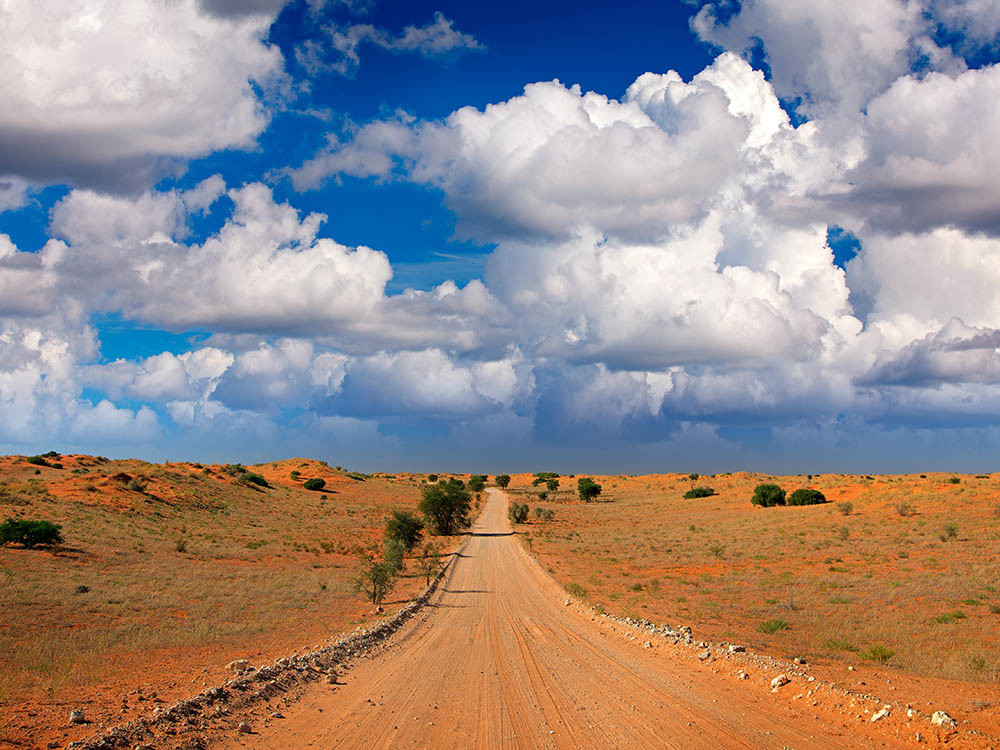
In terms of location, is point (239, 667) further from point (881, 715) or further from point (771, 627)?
point (771, 627)

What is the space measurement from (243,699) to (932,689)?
14675mm

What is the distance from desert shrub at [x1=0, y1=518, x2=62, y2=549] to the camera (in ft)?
105

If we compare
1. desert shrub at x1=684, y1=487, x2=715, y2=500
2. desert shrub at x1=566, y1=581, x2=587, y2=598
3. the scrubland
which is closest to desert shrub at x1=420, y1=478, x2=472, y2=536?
the scrubland

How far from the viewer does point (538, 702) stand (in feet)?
43.3

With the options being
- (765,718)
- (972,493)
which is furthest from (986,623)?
(972,493)

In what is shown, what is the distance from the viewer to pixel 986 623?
71.1ft

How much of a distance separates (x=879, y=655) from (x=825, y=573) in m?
17.7

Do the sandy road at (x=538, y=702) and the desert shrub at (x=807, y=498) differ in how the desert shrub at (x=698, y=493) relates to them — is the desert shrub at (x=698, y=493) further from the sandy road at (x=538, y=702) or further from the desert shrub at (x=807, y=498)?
the sandy road at (x=538, y=702)

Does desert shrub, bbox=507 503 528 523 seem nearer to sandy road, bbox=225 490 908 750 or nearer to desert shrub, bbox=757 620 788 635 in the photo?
desert shrub, bbox=757 620 788 635

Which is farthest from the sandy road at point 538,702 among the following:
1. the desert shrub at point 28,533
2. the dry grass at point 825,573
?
the desert shrub at point 28,533

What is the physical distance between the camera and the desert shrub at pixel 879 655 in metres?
17.5

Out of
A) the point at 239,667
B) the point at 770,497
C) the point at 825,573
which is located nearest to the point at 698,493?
the point at 770,497

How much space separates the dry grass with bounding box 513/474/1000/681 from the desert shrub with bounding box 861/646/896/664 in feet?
0.13

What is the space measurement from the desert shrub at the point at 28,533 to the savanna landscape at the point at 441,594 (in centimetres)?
53
